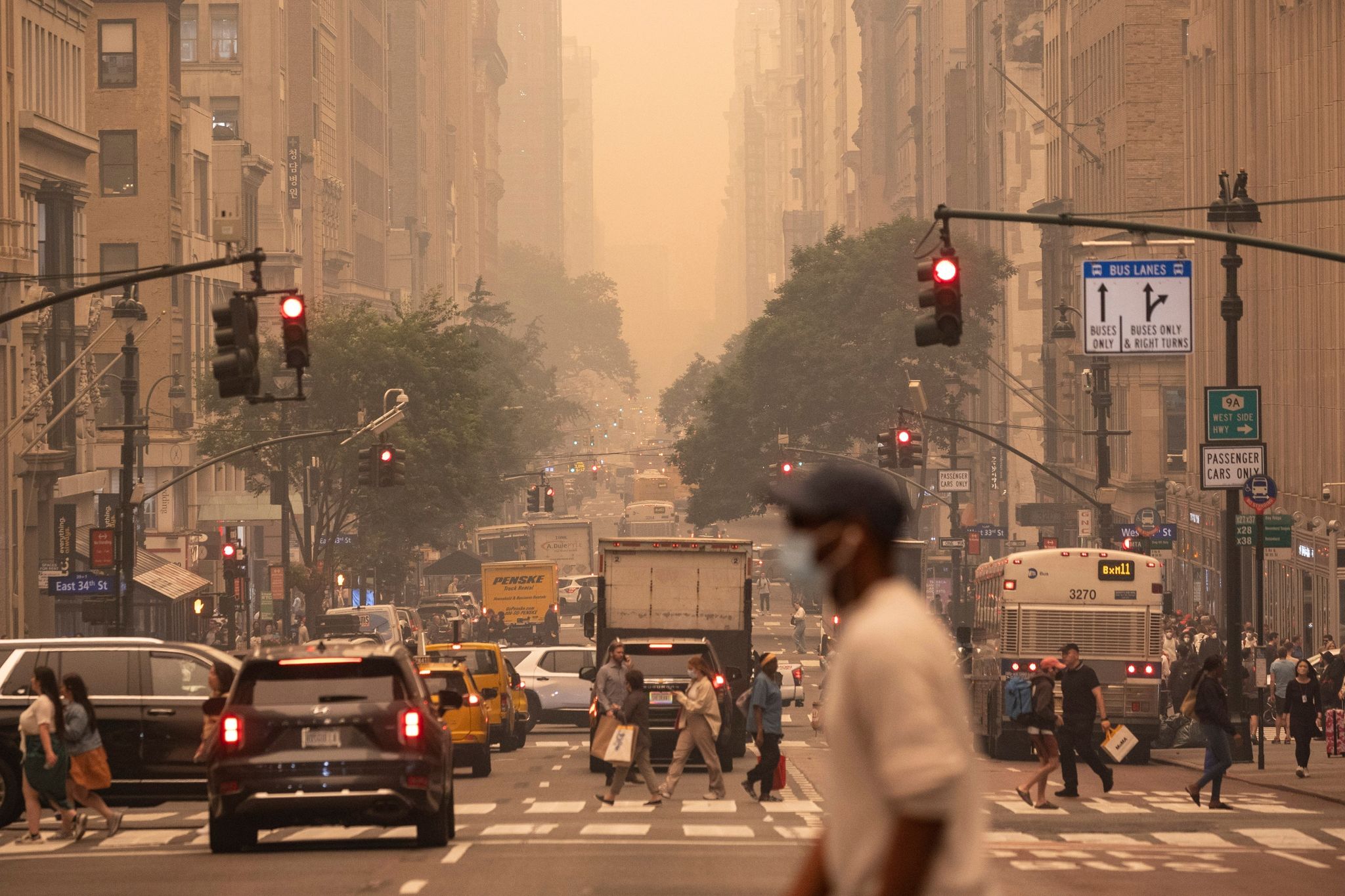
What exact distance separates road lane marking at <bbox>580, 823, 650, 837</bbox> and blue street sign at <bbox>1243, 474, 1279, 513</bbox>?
13691 mm

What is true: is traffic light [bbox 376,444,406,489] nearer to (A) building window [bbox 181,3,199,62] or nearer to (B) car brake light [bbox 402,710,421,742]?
(B) car brake light [bbox 402,710,421,742]

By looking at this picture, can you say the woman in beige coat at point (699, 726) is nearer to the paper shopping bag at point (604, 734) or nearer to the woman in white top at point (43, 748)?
the paper shopping bag at point (604, 734)

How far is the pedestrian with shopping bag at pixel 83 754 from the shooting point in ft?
64.0

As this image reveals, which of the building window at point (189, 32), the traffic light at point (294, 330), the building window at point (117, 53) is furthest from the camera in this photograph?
the building window at point (189, 32)

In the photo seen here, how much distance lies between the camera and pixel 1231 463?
31.0 metres

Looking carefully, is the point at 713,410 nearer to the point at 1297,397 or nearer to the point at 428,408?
the point at 428,408

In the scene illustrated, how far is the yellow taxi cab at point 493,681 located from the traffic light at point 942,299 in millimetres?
12334

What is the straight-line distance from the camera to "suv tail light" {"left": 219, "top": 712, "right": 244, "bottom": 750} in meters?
16.5

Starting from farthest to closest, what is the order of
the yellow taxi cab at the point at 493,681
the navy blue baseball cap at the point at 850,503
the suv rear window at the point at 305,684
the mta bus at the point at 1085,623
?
1. the yellow taxi cab at the point at 493,681
2. the mta bus at the point at 1085,623
3. the suv rear window at the point at 305,684
4. the navy blue baseball cap at the point at 850,503

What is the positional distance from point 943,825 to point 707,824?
1610 cm

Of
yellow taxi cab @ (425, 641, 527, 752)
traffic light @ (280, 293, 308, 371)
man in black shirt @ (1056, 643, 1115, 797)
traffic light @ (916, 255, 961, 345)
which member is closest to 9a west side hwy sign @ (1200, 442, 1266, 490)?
man in black shirt @ (1056, 643, 1115, 797)

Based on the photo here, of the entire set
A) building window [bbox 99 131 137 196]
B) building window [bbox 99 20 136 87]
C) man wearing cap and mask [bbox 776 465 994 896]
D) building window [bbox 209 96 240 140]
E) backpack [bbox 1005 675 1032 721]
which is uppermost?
building window [bbox 209 96 240 140]

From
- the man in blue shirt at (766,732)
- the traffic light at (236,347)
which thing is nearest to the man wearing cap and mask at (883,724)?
the traffic light at (236,347)

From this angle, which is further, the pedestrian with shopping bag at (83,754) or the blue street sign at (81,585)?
the blue street sign at (81,585)
